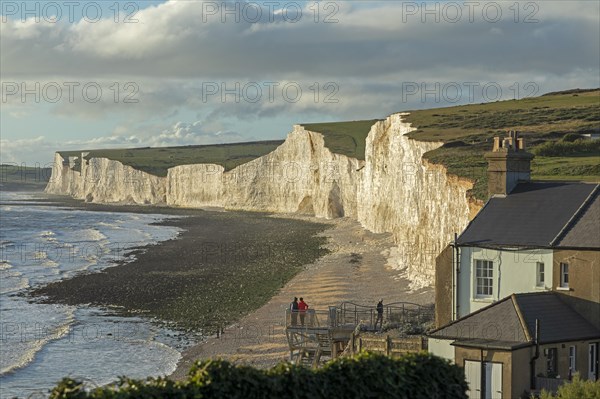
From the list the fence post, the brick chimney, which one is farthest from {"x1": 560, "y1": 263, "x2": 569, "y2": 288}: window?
the fence post

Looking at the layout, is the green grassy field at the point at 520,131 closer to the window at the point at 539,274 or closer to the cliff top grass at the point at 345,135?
the cliff top grass at the point at 345,135

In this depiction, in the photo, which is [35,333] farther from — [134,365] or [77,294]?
[77,294]

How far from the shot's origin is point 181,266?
225 feet

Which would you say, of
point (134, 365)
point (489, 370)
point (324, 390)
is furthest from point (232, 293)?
point (324, 390)

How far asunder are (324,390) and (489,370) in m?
7.46

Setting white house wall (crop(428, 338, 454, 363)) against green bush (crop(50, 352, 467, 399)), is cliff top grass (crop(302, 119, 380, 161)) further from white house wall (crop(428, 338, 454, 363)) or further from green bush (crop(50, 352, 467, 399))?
green bush (crop(50, 352, 467, 399))

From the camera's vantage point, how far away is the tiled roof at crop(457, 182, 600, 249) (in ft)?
77.2

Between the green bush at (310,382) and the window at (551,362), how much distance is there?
19.9ft

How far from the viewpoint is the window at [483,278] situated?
80.2 ft

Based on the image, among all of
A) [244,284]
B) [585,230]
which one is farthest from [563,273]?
[244,284]

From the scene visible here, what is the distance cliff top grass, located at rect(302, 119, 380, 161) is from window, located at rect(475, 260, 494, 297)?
9934cm

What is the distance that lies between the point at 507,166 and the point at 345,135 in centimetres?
12140

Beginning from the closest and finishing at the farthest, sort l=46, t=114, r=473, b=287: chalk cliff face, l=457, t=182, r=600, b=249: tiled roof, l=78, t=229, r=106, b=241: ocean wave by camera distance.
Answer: l=457, t=182, r=600, b=249: tiled roof, l=46, t=114, r=473, b=287: chalk cliff face, l=78, t=229, r=106, b=241: ocean wave

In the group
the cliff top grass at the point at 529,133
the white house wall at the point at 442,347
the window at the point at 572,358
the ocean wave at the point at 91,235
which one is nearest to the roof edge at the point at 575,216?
the window at the point at 572,358
